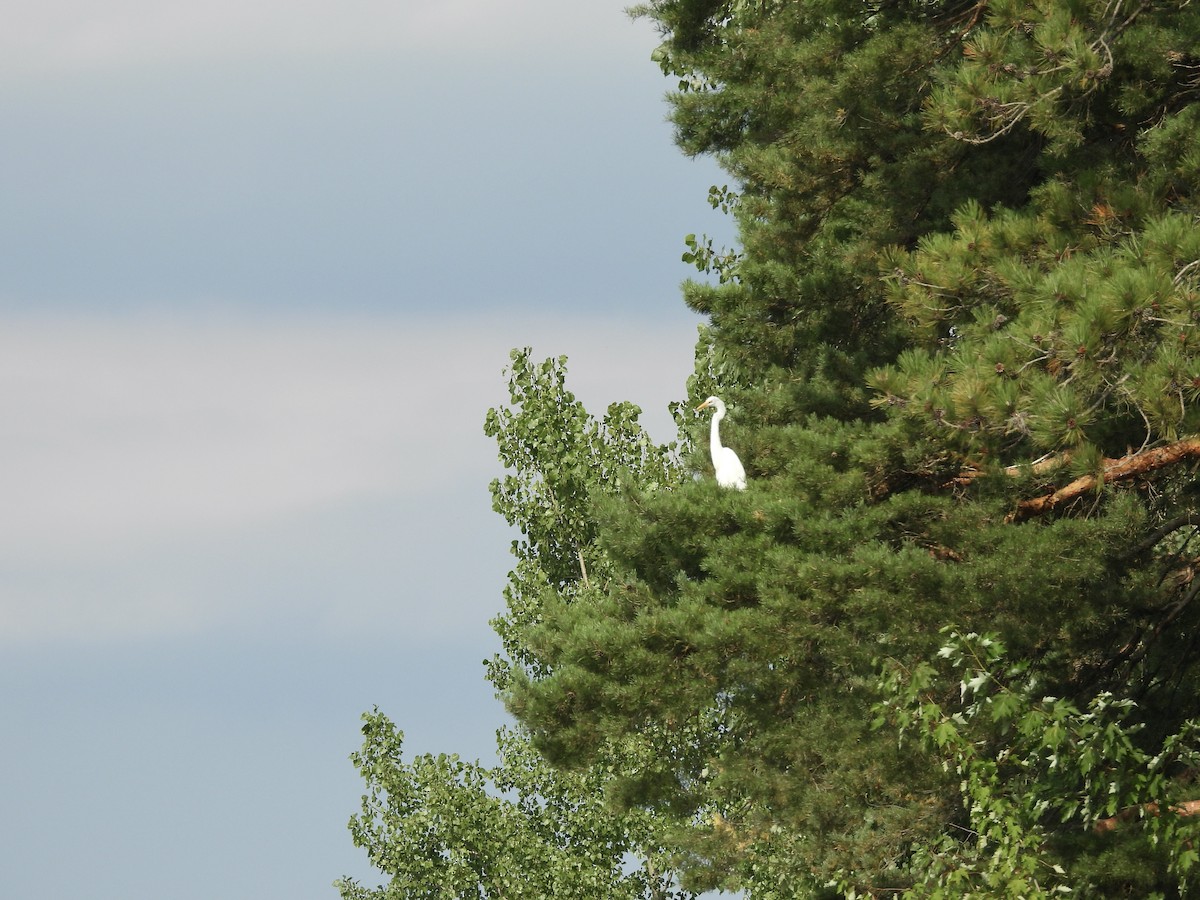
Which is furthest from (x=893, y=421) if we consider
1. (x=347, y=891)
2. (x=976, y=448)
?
(x=347, y=891)

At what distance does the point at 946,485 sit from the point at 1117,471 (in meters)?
1.22

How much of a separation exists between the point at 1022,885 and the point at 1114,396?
278 cm

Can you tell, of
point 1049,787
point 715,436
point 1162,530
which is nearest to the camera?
point 1049,787

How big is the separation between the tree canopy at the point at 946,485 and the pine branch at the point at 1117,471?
3 centimetres

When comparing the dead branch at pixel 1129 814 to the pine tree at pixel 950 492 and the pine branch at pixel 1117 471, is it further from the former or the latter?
the pine branch at pixel 1117 471

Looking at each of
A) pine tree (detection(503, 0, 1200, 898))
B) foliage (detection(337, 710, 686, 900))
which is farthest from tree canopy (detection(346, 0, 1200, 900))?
foliage (detection(337, 710, 686, 900))

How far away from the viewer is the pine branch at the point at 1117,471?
371 inches

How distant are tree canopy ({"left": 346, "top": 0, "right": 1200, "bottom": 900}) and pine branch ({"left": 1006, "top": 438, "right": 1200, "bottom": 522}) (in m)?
0.03

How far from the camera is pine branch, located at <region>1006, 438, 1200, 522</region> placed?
943cm

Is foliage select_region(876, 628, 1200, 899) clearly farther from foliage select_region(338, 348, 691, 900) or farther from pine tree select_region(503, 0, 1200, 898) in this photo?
foliage select_region(338, 348, 691, 900)

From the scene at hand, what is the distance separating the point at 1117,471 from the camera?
972 cm

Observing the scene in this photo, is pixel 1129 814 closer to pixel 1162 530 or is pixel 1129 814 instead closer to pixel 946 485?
pixel 1162 530

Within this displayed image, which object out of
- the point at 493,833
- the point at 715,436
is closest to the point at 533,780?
the point at 493,833

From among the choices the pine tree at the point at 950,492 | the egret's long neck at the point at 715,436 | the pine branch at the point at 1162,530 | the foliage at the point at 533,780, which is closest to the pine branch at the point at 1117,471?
the pine tree at the point at 950,492
